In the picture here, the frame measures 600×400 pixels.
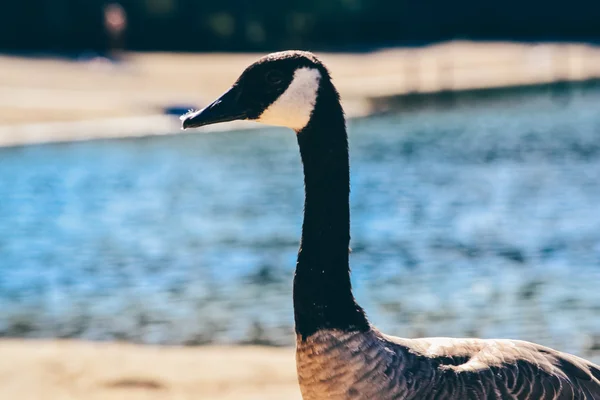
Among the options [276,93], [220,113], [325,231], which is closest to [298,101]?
[276,93]

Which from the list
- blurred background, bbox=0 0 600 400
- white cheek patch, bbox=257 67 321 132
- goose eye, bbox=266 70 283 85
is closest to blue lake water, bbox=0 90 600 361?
blurred background, bbox=0 0 600 400

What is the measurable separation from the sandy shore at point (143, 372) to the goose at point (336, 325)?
315 cm

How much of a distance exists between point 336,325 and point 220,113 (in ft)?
3.49

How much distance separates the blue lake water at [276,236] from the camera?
1030cm

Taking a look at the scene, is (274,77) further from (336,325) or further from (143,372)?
(143,372)

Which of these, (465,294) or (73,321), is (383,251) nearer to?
(465,294)

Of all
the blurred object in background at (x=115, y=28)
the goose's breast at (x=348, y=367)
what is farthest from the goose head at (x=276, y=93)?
the blurred object in background at (x=115, y=28)

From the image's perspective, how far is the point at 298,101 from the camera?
14.2 ft

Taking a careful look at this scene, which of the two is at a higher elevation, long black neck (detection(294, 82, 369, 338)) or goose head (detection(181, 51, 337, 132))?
goose head (detection(181, 51, 337, 132))

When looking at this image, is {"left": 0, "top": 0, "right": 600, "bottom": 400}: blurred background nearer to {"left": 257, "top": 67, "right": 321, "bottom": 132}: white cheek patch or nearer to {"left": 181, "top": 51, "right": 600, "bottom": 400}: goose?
{"left": 181, "top": 51, "right": 600, "bottom": 400}: goose

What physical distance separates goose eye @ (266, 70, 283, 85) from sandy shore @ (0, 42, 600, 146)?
21404 mm

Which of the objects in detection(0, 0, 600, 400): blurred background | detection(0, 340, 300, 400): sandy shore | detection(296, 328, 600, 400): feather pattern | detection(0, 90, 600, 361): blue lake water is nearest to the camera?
detection(296, 328, 600, 400): feather pattern

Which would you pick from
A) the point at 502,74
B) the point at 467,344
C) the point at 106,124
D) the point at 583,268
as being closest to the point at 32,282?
the point at 583,268

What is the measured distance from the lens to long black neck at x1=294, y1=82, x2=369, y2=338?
4.40 metres
